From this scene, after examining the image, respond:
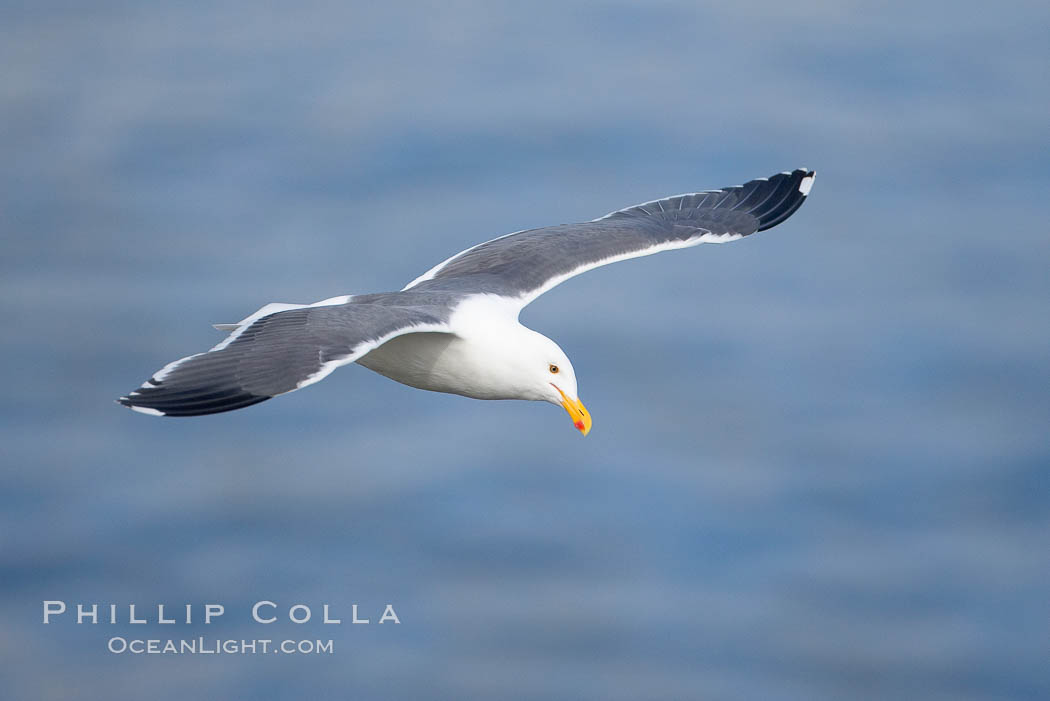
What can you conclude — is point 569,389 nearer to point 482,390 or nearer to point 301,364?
point 482,390

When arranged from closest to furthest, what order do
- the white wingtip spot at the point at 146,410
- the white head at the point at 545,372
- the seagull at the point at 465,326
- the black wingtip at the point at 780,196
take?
the white wingtip spot at the point at 146,410 → the seagull at the point at 465,326 → the white head at the point at 545,372 → the black wingtip at the point at 780,196

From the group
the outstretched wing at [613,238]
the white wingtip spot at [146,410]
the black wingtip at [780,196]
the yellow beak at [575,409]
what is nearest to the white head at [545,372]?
the yellow beak at [575,409]

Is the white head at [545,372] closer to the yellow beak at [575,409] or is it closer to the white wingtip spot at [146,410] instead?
the yellow beak at [575,409]

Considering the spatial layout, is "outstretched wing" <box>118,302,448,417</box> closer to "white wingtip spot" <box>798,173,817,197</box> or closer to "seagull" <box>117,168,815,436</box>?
"seagull" <box>117,168,815,436</box>

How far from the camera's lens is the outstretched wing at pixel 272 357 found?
12.0 meters

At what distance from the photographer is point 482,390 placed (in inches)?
552

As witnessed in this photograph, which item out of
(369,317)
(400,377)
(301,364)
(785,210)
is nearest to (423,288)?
(400,377)

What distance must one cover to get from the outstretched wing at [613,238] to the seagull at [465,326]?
0.01 meters

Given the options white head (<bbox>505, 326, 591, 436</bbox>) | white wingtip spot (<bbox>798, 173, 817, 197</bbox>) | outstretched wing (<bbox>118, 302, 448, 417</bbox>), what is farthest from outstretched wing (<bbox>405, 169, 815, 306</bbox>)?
outstretched wing (<bbox>118, 302, 448, 417</bbox>)

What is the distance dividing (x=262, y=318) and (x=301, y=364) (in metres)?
1.23

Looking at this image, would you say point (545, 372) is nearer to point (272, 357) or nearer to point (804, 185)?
point (272, 357)

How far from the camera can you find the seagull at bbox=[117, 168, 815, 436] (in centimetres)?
1221

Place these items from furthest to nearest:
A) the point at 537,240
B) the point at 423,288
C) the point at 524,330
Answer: the point at 537,240
the point at 423,288
the point at 524,330

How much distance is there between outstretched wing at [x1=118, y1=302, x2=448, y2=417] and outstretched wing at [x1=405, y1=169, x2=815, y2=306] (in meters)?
1.87
